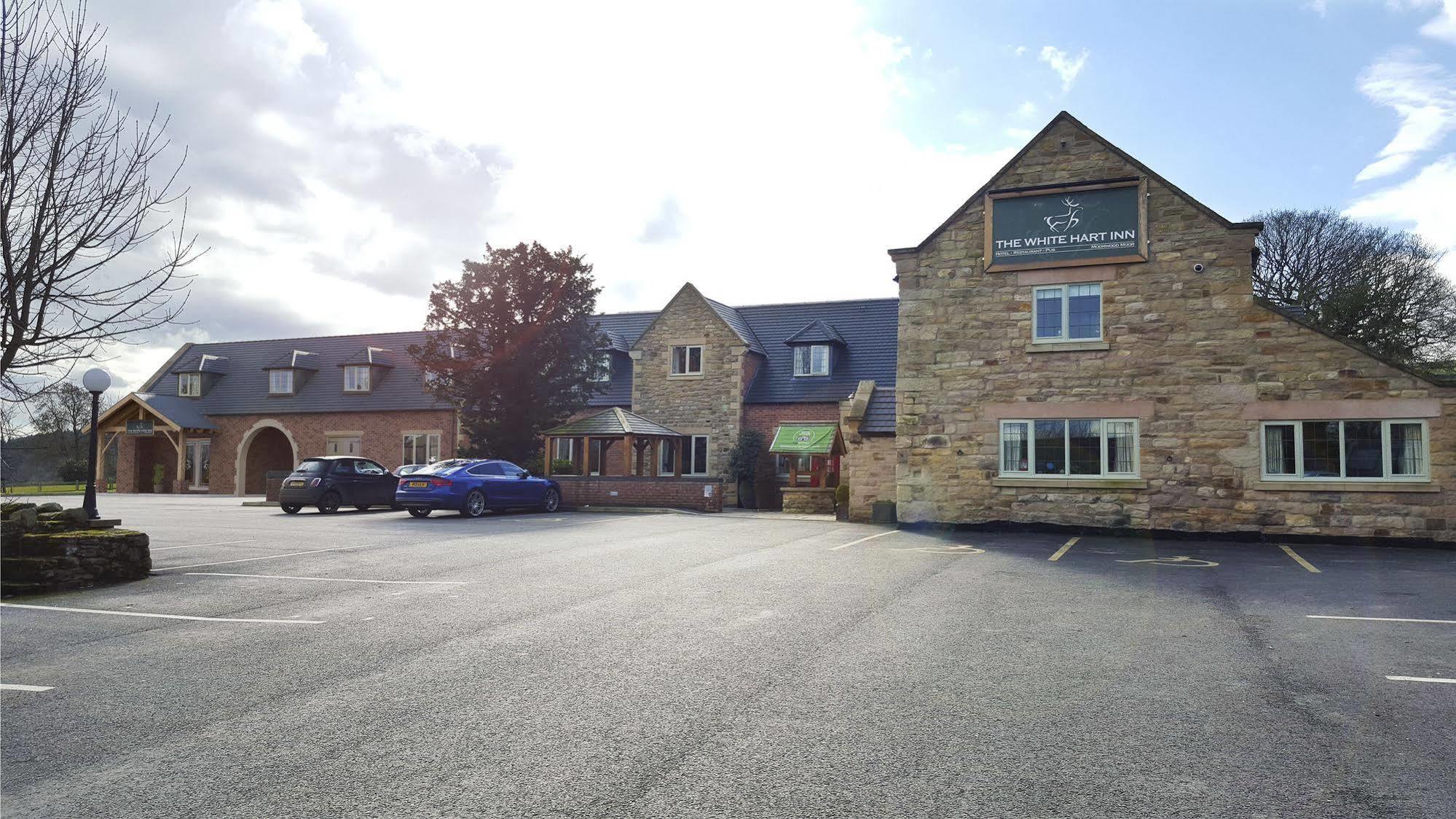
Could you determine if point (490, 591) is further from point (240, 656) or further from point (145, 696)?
point (145, 696)

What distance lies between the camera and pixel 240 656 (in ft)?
23.1

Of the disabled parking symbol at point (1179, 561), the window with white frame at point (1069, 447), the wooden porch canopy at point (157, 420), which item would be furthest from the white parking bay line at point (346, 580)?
the wooden porch canopy at point (157, 420)

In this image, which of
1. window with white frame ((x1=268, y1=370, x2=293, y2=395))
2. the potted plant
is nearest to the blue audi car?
the potted plant

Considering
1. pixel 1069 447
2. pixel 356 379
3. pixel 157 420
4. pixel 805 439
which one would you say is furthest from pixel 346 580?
pixel 157 420

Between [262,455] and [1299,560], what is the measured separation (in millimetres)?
43479

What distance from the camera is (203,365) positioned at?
46062mm

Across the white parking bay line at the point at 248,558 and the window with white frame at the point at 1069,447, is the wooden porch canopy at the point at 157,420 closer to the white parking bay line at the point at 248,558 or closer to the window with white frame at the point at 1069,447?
the white parking bay line at the point at 248,558

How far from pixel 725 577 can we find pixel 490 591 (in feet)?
9.63

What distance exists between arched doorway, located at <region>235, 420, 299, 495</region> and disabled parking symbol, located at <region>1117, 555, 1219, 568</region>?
126 ft

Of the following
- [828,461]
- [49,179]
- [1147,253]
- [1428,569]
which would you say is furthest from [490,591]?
[828,461]

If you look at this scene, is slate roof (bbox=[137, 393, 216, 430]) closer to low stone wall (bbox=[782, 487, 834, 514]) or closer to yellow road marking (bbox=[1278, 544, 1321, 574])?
low stone wall (bbox=[782, 487, 834, 514])

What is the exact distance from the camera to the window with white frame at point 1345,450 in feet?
55.6

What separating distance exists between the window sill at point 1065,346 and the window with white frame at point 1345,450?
11.1 feet

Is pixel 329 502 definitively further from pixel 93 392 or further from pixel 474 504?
pixel 93 392
